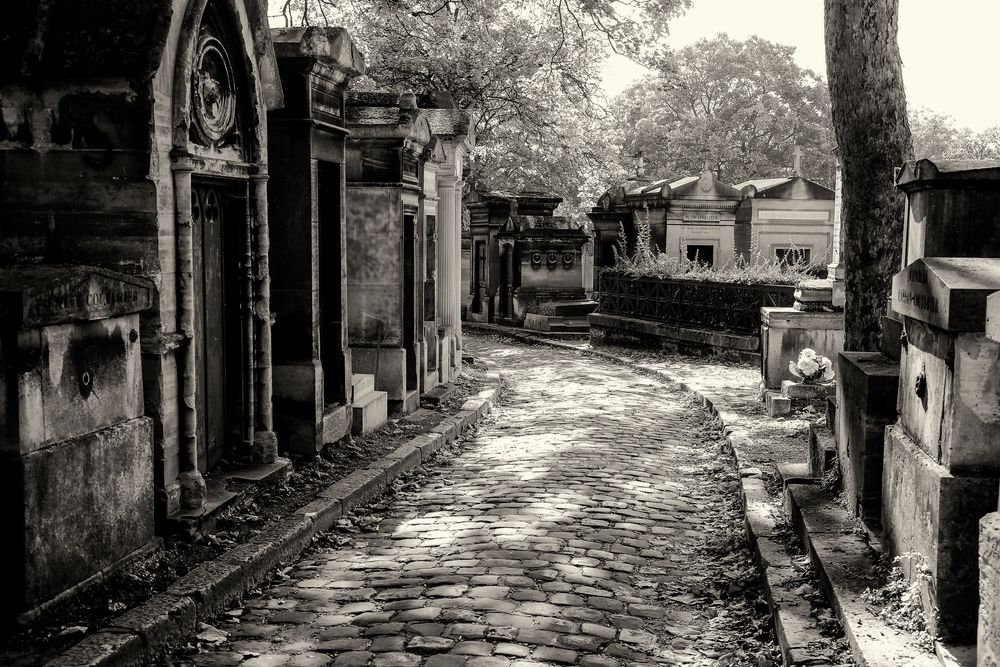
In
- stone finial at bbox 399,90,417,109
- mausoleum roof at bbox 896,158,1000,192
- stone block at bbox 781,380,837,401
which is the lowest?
stone block at bbox 781,380,837,401

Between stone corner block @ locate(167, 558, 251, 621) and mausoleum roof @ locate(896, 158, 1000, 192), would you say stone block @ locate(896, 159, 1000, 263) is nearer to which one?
mausoleum roof @ locate(896, 158, 1000, 192)

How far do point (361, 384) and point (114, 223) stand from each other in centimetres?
417

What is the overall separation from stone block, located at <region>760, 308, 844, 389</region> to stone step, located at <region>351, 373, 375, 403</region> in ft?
15.7

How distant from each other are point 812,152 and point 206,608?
4875 cm

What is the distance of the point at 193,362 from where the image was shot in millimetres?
6023

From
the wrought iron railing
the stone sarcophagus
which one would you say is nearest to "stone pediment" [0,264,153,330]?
the wrought iron railing

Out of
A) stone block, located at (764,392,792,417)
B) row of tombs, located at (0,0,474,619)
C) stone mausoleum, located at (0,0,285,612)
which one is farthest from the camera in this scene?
stone block, located at (764,392,792,417)

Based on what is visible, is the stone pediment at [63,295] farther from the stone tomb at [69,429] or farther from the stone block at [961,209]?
the stone block at [961,209]

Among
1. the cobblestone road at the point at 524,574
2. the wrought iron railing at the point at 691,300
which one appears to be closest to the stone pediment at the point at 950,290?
the cobblestone road at the point at 524,574

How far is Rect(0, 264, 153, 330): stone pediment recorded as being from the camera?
4227 millimetres

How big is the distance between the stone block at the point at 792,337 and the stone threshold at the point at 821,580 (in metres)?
3.65

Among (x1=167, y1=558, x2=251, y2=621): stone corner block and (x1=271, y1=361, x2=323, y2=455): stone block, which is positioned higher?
(x1=271, y1=361, x2=323, y2=455): stone block

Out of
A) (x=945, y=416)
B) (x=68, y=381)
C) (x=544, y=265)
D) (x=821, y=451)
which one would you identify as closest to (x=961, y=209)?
(x=945, y=416)

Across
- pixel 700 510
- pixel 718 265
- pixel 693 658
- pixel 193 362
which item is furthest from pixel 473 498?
pixel 718 265
